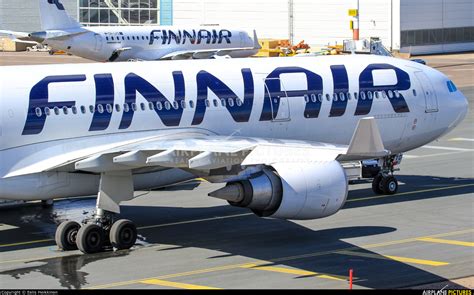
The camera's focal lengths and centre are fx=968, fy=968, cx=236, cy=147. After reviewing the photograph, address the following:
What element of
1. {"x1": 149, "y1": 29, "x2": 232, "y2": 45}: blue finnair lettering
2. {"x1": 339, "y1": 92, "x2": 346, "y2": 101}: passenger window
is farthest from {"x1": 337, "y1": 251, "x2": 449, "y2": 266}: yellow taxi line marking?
{"x1": 149, "y1": 29, "x2": 232, "y2": 45}: blue finnair lettering

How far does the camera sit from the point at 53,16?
83.8 metres

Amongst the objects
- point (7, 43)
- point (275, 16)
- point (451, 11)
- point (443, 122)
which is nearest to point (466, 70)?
point (451, 11)

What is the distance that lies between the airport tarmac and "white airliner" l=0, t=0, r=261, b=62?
49451mm

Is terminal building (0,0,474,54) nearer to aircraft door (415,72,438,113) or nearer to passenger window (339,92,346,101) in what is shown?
aircraft door (415,72,438,113)

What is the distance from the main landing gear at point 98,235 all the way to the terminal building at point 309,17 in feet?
251

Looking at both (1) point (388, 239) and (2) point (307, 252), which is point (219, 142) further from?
(1) point (388, 239)

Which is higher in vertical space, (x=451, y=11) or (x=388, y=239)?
(x=451, y=11)

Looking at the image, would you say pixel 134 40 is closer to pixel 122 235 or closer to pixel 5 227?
pixel 5 227

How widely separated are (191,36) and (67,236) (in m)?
64.0

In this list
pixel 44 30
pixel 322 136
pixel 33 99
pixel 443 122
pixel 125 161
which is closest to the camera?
pixel 125 161

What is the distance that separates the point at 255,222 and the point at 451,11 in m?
85.1

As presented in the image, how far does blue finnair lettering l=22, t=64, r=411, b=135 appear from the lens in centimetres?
2873

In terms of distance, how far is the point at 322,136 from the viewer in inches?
1321

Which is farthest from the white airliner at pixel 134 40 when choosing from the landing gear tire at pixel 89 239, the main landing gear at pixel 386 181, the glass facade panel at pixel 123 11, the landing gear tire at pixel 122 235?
the landing gear tire at pixel 89 239
